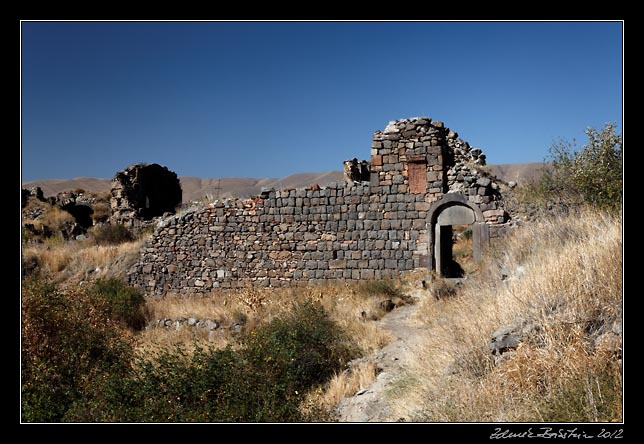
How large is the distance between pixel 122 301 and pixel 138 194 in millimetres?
10348

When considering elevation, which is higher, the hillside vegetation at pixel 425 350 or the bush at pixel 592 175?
the bush at pixel 592 175

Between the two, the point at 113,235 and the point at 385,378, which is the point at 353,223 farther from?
the point at 113,235

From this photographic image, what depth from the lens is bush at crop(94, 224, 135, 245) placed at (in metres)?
20.5

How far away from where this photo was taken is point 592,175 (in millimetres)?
10227

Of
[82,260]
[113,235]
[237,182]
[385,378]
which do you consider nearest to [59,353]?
[385,378]

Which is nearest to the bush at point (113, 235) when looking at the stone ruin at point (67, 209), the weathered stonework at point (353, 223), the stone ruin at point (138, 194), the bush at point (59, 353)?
the stone ruin at point (138, 194)

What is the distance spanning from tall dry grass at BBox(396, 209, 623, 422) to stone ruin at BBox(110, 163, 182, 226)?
16.7 meters

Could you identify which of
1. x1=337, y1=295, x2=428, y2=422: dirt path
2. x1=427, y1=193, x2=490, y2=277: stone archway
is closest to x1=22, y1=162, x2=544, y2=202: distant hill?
x1=427, y1=193, x2=490, y2=277: stone archway

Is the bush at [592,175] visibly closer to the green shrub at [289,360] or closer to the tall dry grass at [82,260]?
the green shrub at [289,360]

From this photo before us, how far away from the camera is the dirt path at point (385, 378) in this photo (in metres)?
5.71

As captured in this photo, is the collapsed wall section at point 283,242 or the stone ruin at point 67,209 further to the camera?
the stone ruin at point 67,209

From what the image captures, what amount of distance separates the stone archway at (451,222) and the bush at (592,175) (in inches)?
73.8

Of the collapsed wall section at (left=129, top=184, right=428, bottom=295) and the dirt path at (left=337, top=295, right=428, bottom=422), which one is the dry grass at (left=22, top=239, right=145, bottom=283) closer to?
the collapsed wall section at (left=129, top=184, right=428, bottom=295)
